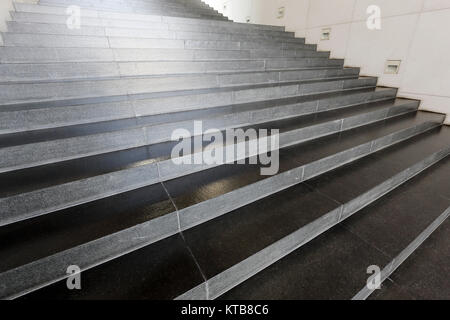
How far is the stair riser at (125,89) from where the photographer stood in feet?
5.49

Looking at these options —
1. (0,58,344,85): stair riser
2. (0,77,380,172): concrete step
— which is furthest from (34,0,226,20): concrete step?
(0,77,380,172): concrete step

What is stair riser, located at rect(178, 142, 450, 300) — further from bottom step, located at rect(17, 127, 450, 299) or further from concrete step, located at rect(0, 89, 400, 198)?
concrete step, located at rect(0, 89, 400, 198)

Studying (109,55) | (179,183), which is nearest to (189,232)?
(179,183)

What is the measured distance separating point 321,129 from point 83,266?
7.21 ft

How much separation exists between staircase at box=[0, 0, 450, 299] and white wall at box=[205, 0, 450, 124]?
751 millimetres

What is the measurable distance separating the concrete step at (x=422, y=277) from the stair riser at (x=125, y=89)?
6.35ft

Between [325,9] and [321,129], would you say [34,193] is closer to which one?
[321,129]

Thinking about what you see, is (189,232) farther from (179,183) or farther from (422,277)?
(422,277)

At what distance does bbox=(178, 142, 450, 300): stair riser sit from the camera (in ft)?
3.38

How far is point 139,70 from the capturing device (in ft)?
7.55

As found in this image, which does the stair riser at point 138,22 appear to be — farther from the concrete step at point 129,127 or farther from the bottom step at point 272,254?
the bottom step at point 272,254

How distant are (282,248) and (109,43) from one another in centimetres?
286

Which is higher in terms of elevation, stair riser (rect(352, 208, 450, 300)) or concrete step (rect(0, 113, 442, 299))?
concrete step (rect(0, 113, 442, 299))

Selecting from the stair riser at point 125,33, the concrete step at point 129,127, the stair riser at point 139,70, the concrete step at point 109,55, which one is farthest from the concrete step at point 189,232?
the stair riser at point 125,33
